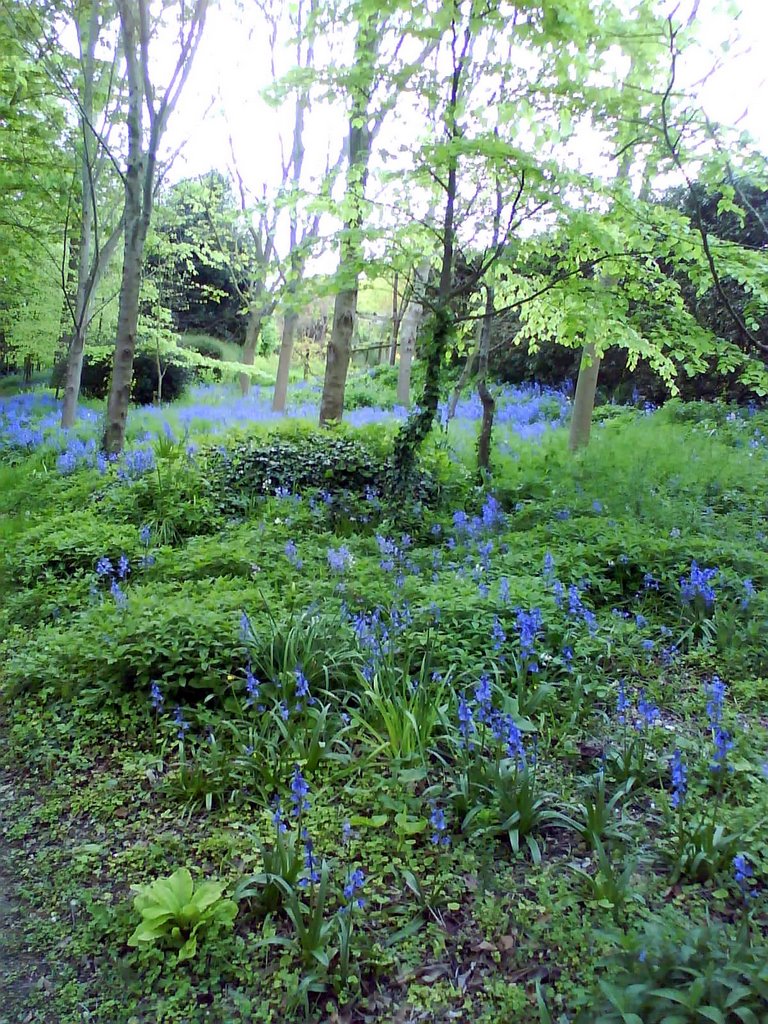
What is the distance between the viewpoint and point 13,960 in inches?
87.4

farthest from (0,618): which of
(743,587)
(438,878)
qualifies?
(743,587)

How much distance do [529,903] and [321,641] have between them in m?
1.71

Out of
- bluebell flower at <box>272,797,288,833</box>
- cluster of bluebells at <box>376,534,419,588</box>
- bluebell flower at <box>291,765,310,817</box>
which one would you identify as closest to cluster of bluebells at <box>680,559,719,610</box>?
cluster of bluebells at <box>376,534,419,588</box>

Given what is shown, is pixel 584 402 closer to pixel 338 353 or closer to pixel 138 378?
pixel 338 353

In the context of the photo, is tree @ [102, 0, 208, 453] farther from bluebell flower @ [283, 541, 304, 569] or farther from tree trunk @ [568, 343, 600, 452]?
tree trunk @ [568, 343, 600, 452]

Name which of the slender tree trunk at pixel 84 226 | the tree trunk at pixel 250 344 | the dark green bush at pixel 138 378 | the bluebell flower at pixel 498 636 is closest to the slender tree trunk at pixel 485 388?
the bluebell flower at pixel 498 636

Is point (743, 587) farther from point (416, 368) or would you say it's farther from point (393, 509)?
point (416, 368)

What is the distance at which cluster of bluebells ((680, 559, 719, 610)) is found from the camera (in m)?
4.02

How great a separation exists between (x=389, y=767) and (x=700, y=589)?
2213 millimetres

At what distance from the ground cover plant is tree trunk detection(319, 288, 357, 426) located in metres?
2.72

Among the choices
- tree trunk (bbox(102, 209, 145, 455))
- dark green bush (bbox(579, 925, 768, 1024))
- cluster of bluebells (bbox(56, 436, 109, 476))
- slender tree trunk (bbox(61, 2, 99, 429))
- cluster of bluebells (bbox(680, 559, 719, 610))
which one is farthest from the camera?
slender tree trunk (bbox(61, 2, 99, 429))

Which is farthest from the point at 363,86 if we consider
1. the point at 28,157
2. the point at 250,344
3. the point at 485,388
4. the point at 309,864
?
the point at 250,344

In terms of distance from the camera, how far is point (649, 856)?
2.39m

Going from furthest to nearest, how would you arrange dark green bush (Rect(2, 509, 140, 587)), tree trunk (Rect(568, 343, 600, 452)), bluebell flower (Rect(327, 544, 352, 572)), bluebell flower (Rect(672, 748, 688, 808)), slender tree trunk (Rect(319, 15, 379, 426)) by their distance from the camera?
tree trunk (Rect(568, 343, 600, 452)) < slender tree trunk (Rect(319, 15, 379, 426)) < dark green bush (Rect(2, 509, 140, 587)) < bluebell flower (Rect(327, 544, 352, 572)) < bluebell flower (Rect(672, 748, 688, 808))
